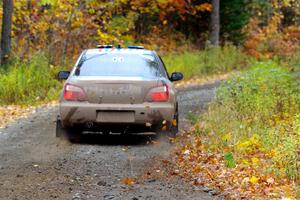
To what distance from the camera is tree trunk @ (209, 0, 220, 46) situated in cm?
3060

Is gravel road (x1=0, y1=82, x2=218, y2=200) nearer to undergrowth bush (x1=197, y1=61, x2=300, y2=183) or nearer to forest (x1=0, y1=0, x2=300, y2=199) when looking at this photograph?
forest (x1=0, y1=0, x2=300, y2=199)

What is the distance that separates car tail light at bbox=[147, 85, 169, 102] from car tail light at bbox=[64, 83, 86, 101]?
3.55 feet

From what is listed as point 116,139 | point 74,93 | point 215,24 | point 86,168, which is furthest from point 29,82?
point 215,24

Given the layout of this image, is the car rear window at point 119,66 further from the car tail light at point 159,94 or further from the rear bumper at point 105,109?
the rear bumper at point 105,109

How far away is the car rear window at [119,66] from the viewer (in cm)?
1166

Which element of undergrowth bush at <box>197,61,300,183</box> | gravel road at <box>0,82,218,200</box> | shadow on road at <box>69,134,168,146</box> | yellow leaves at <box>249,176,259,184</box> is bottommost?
shadow on road at <box>69,134,168,146</box>

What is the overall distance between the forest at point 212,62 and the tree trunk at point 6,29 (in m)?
0.03

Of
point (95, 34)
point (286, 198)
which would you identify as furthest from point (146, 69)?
point (95, 34)

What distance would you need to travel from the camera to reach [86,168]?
9258mm

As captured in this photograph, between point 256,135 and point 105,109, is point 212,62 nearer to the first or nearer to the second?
point 105,109

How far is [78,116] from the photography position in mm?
11086

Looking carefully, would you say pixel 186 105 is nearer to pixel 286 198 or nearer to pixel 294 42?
pixel 286 198

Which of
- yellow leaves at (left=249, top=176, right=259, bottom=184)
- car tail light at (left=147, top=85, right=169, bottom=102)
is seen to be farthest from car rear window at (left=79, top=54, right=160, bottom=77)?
yellow leaves at (left=249, top=176, right=259, bottom=184)

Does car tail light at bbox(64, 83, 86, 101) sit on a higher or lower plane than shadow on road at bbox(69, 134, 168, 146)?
higher
